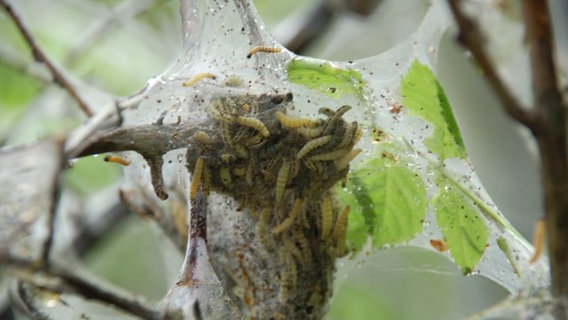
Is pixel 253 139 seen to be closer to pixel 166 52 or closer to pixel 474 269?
pixel 474 269

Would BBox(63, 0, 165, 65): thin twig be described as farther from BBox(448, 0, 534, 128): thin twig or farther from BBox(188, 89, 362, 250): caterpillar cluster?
BBox(448, 0, 534, 128): thin twig

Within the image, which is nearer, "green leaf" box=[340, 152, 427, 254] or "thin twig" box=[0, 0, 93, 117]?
"green leaf" box=[340, 152, 427, 254]

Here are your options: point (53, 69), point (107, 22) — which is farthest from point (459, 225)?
point (107, 22)

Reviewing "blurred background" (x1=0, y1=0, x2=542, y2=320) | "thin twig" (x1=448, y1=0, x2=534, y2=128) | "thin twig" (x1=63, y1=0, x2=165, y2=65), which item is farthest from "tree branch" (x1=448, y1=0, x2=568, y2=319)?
"thin twig" (x1=63, y1=0, x2=165, y2=65)

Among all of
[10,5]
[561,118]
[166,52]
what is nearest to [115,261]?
[166,52]

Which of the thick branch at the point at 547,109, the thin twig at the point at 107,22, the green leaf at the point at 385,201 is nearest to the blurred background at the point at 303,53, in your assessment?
the thin twig at the point at 107,22

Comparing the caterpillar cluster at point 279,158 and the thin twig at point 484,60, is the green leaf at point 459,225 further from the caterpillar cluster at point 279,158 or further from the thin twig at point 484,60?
the thin twig at point 484,60
